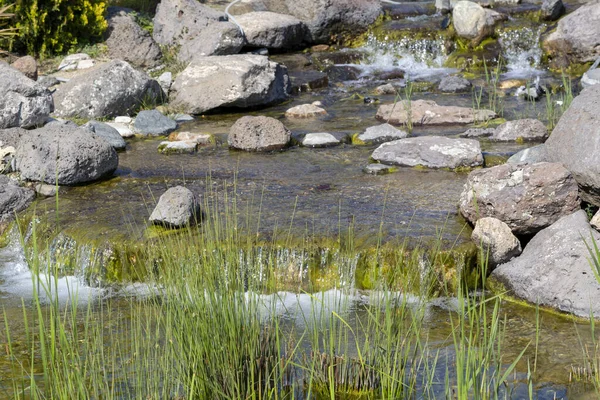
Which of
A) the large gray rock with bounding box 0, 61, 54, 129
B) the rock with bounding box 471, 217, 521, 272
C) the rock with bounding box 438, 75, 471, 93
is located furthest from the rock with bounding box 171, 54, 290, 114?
the rock with bounding box 471, 217, 521, 272

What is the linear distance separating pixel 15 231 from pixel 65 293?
1.37 m

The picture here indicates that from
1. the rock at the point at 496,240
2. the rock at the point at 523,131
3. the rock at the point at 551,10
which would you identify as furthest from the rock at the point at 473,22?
the rock at the point at 496,240

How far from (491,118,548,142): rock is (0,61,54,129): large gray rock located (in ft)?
18.6

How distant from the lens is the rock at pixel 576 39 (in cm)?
1363

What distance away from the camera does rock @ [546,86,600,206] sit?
6.11m

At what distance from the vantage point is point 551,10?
15.5 metres

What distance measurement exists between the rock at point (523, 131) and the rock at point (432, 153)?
3.09 feet

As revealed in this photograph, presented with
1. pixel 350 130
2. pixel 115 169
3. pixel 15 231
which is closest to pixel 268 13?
pixel 350 130

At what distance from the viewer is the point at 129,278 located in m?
6.66

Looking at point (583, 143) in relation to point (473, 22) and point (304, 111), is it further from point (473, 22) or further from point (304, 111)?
point (473, 22)

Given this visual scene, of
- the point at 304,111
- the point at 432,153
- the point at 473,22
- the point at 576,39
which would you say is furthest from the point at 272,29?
the point at 432,153

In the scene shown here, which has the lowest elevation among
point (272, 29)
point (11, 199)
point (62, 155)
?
point (11, 199)

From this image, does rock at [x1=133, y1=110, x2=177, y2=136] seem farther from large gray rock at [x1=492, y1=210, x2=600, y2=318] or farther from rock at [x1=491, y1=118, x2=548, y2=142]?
large gray rock at [x1=492, y1=210, x2=600, y2=318]

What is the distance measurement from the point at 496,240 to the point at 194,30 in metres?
10.1
